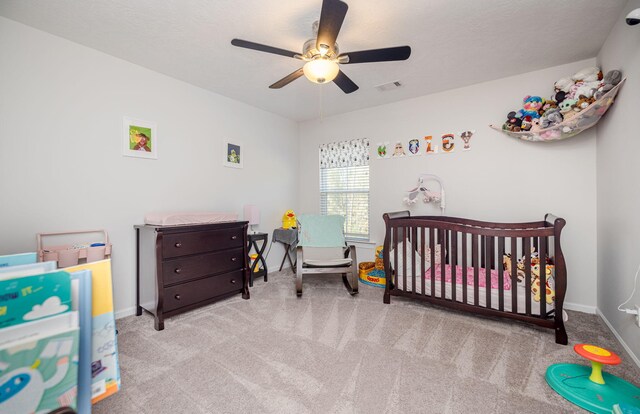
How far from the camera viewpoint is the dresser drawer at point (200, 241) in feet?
8.09

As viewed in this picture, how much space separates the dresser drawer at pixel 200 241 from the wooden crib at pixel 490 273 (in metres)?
1.67

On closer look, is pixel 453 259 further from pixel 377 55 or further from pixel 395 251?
pixel 377 55

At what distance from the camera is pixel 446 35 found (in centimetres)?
222

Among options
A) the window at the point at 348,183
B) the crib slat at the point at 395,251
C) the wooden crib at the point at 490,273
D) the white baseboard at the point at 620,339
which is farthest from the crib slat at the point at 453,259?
the window at the point at 348,183

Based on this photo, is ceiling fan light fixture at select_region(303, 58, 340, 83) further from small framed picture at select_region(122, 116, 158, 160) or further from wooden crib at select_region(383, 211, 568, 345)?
small framed picture at select_region(122, 116, 158, 160)

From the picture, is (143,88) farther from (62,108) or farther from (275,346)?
(275,346)

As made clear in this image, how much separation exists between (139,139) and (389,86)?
2.80 meters

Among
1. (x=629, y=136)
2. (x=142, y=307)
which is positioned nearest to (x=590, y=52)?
(x=629, y=136)

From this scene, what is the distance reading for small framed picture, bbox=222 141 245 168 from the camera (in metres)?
3.57

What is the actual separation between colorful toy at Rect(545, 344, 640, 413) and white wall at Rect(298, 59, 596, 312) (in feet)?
4.77

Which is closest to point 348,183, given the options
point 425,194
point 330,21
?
point 425,194

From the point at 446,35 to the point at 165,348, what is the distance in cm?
Answer: 333

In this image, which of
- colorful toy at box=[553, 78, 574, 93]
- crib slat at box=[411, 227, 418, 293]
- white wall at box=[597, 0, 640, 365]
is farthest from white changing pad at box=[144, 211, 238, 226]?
colorful toy at box=[553, 78, 574, 93]

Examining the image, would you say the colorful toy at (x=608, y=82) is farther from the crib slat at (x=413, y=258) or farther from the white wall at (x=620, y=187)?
the crib slat at (x=413, y=258)
